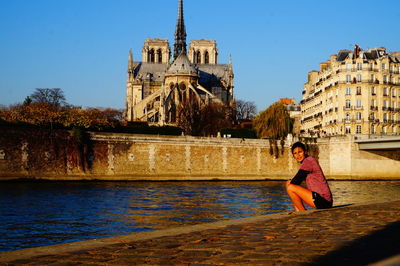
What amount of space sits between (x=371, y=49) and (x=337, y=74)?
20.1 ft

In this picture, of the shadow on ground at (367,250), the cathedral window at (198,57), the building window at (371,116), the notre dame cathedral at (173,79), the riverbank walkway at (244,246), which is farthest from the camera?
the cathedral window at (198,57)

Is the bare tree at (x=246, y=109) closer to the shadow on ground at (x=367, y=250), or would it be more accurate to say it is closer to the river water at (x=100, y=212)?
the river water at (x=100, y=212)

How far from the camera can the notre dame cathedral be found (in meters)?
79.1

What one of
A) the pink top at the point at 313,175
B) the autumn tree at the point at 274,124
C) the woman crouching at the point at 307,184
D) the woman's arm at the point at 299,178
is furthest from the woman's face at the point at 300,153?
the autumn tree at the point at 274,124

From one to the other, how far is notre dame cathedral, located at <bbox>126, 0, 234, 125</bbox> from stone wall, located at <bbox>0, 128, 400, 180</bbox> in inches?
1074

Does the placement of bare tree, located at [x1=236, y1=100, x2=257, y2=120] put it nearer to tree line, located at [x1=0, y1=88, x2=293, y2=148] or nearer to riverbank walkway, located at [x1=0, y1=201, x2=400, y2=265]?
tree line, located at [x1=0, y1=88, x2=293, y2=148]

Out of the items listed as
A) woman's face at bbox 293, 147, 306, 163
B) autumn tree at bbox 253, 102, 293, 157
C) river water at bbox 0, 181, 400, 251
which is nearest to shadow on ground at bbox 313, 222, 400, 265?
woman's face at bbox 293, 147, 306, 163

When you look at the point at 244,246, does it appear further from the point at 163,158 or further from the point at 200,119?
the point at 200,119

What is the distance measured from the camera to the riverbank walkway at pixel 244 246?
554cm

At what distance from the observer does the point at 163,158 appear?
41406mm

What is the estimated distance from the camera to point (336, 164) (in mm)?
47500

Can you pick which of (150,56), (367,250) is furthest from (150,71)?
(367,250)

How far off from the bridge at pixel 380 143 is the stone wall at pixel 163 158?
69cm

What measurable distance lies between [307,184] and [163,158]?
32.0m
